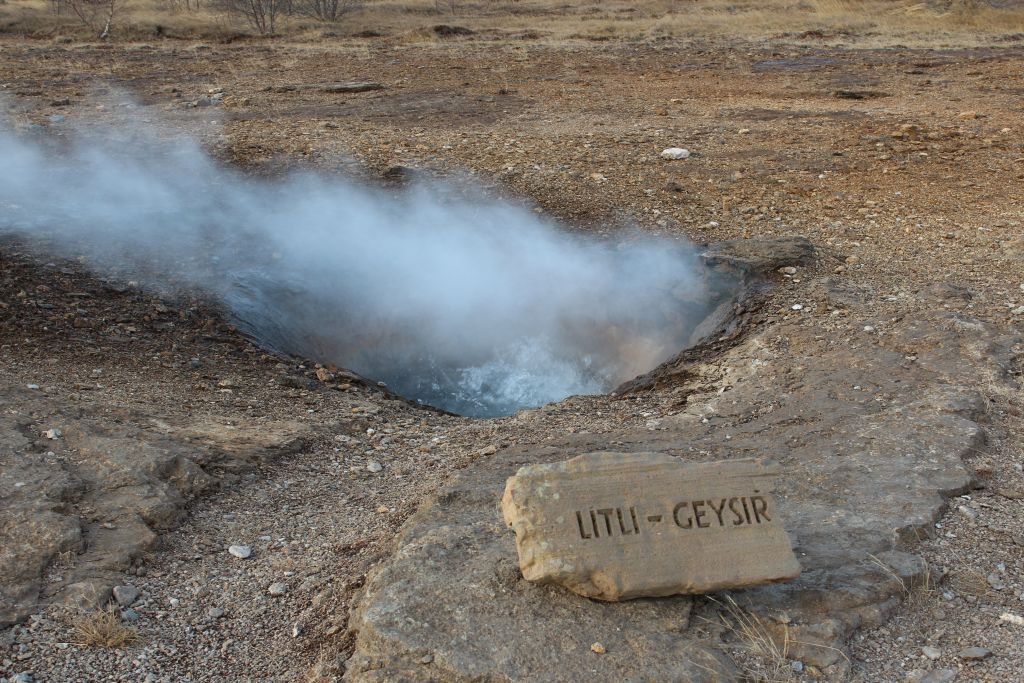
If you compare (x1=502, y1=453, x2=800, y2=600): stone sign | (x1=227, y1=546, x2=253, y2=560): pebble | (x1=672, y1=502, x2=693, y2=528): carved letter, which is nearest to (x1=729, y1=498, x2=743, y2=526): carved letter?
(x1=502, y1=453, x2=800, y2=600): stone sign

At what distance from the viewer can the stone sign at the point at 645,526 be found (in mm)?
2703

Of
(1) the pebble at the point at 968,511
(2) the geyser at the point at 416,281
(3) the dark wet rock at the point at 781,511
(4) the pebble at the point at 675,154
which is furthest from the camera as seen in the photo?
(4) the pebble at the point at 675,154

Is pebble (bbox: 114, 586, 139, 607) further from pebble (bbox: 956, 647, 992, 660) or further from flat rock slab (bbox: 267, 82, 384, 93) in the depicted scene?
flat rock slab (bbox: 267, 82, 384, 93)

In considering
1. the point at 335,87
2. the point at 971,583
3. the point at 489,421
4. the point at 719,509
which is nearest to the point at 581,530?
the point at 719,509

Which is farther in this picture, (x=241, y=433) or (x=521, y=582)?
(x=241, y=433)

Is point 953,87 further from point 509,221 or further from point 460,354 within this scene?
point 460,354

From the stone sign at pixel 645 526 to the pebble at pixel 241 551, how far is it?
97cm

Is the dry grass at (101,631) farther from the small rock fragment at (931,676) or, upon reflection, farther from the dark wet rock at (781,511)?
the small rock fragment at (931,676)

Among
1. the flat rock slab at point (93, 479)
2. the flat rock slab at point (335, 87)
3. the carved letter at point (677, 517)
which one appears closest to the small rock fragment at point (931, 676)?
the carved letter at point (677, 517)

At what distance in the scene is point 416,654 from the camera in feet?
8.55

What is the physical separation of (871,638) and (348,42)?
13.8 metres

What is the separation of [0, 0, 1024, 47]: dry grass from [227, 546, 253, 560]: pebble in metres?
12.9

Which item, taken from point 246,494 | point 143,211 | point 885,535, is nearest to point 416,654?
point 246,494

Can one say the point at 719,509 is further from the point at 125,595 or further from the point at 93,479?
the point at 93,479
